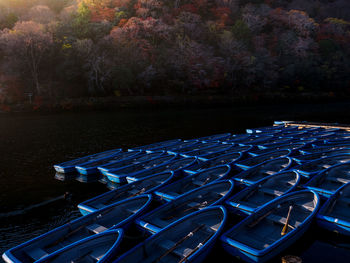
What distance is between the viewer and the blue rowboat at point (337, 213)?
8.35m

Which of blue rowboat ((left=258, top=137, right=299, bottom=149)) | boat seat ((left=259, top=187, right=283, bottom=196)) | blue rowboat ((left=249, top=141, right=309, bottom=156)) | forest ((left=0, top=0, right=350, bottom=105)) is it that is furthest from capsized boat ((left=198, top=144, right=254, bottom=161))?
forest ((left=0, top=0, right=350, bottom=105))

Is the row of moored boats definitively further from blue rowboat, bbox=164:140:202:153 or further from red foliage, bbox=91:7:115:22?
red foliage, bbox=91:7:115:22

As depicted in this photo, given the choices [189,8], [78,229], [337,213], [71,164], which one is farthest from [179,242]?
[189,8]

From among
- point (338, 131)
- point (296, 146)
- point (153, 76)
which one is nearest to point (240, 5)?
point (153, 76)

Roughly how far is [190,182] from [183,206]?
2432mm

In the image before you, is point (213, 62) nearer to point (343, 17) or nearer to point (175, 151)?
point (175, 151)

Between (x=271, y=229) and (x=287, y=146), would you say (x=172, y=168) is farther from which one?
(x=287, y=146)

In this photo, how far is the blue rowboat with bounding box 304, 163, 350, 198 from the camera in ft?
38.3

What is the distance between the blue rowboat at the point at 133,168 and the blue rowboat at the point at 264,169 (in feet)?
14.3

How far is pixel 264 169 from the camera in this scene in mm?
13859

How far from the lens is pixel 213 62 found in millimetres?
56062

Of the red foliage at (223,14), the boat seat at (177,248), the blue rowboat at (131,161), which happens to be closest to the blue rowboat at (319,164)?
the boat seat at (177,248)

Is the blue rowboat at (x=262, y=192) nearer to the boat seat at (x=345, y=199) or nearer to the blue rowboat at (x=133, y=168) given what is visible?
the boat seat at (x=345, y=199)

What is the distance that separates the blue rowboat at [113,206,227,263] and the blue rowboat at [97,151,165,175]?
6949 millimetres
